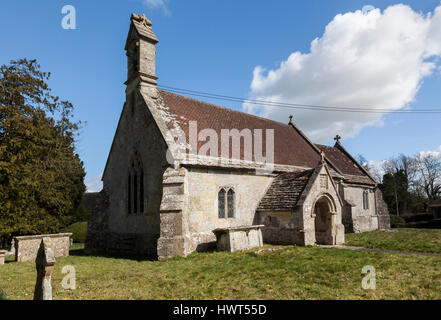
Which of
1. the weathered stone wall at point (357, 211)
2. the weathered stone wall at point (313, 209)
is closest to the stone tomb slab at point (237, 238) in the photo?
the weathered stone wall at point (313, 209)

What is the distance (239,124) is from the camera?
65.9 ft

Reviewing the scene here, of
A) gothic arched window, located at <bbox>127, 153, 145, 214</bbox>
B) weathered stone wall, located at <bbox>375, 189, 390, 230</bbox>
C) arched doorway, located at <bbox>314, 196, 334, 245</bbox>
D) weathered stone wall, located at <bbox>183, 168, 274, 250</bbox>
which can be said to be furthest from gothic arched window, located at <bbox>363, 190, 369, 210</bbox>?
gothic arched window, located at <bbox>127, 153, 145, 214</bbox>

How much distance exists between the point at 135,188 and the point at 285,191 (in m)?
8.79

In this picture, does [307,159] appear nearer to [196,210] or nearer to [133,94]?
[196,210]

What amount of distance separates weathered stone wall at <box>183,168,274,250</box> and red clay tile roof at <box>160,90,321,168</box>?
1.57 meters

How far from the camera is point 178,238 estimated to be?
42.7 feet

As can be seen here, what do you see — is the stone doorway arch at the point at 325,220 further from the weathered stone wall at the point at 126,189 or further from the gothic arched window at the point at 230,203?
the weathered stone wall at the point at 126,189

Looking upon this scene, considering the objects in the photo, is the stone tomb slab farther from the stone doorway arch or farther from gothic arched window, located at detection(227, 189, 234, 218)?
the stone doorway arch

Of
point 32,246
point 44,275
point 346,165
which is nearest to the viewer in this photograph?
point 44,275

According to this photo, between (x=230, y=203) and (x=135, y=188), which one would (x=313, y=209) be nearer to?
(x=230, y=203)

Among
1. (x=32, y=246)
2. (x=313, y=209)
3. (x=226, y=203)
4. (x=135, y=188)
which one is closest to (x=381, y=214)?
(x=313, y=209)

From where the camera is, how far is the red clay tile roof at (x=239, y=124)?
17517 millimetres

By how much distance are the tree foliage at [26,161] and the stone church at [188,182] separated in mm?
6956
